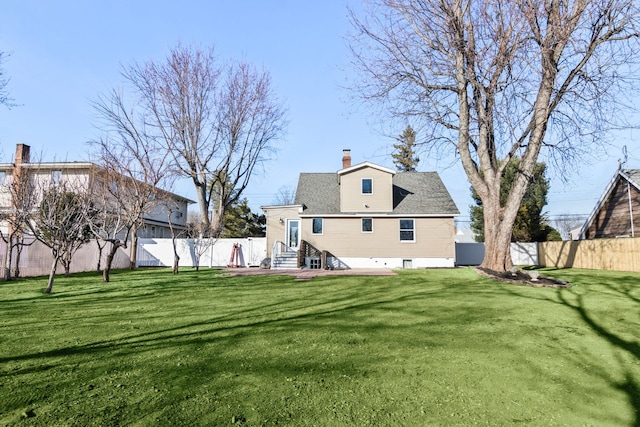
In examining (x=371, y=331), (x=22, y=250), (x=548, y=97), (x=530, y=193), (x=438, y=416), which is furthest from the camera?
(x=530, y=193)

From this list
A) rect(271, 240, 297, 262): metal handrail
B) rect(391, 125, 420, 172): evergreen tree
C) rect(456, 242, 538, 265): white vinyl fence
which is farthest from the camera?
rect(391, 125, 420, 172): evergreen tree

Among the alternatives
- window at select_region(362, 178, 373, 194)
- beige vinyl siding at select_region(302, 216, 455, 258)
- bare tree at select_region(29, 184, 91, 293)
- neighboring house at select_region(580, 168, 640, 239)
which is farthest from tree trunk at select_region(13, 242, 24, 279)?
neighboring house at select_region(580, 168, 640, 239)

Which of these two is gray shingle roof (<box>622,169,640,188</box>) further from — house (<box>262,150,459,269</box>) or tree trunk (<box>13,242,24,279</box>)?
tree trunk (<box>13,242,24,279</box>)

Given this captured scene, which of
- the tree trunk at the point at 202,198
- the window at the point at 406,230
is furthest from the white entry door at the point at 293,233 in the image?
the tree trunk at the point at 202,198

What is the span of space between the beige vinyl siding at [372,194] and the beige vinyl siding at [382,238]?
0.60 meters

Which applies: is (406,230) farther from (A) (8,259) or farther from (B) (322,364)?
(A) (8,259)

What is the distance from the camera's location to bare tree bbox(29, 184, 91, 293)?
1016cm

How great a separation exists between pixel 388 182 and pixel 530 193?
15493mm

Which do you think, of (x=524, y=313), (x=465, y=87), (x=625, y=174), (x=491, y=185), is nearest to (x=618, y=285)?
(x=491, y=185)

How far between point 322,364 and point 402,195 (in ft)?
60.0

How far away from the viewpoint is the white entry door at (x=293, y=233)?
68.8ft

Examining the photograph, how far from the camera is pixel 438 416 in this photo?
2.74 m

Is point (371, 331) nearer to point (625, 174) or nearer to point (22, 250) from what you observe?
point (22, 250)

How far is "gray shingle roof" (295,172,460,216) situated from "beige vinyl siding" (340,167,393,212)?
718 millimetres
